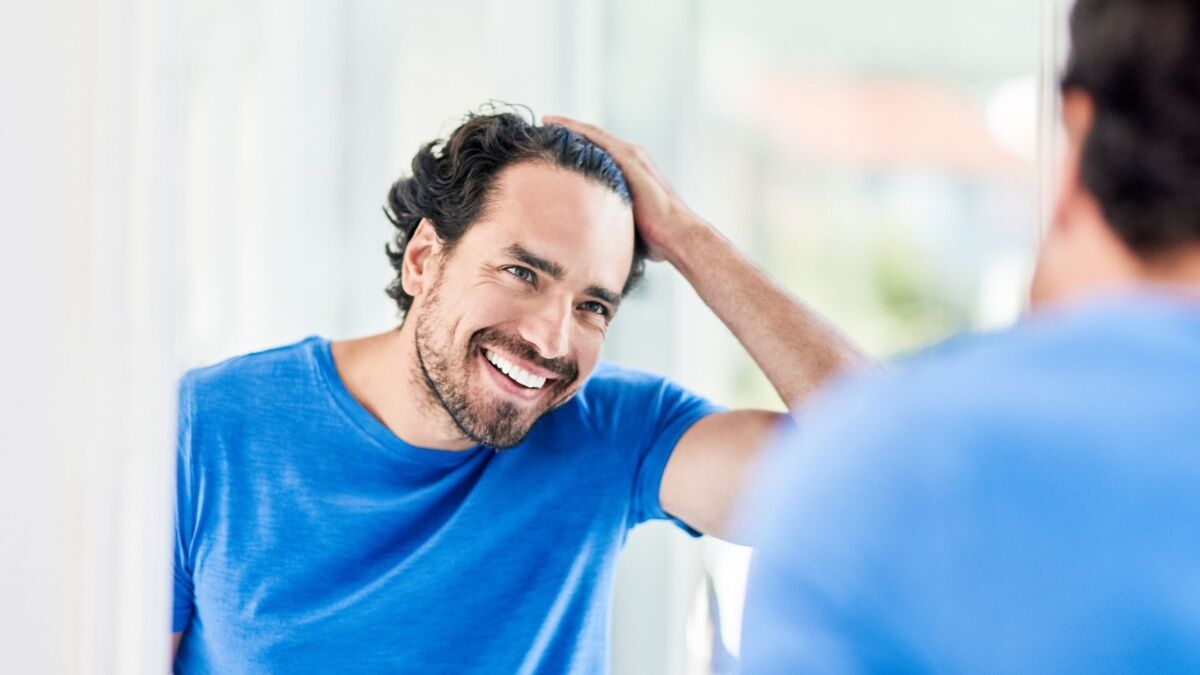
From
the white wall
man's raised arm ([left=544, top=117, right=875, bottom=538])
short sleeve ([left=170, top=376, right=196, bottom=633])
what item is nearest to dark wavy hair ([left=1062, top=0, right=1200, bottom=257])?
the white wall

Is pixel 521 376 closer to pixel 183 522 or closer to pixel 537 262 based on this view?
pixel 537 262

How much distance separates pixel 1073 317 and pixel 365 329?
142cm

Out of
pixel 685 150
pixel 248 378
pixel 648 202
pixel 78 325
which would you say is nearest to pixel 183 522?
pixel 248 378

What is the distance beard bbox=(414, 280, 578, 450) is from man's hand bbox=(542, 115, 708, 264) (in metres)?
0.19

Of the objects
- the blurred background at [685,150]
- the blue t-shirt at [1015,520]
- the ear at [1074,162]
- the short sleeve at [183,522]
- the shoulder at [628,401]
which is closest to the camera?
the blue t-shirt at [1015,520]

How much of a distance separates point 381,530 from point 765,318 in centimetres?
48

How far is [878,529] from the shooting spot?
411 mm

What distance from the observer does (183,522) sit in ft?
3.89

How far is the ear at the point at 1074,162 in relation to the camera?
51cm

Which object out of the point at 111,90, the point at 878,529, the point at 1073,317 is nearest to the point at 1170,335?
the point at 1073,317

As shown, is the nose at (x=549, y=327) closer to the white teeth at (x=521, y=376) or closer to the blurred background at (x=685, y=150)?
the white teeth at (x=521, y=376)

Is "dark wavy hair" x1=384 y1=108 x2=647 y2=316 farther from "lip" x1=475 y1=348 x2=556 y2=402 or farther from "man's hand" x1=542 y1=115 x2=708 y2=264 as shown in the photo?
"lip" x1=475 y1=348 x2=556 y2=402

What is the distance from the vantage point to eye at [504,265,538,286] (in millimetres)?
1219

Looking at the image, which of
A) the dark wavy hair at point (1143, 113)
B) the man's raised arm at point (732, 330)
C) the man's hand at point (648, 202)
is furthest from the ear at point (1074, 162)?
the man's hand at point (648, 202)
